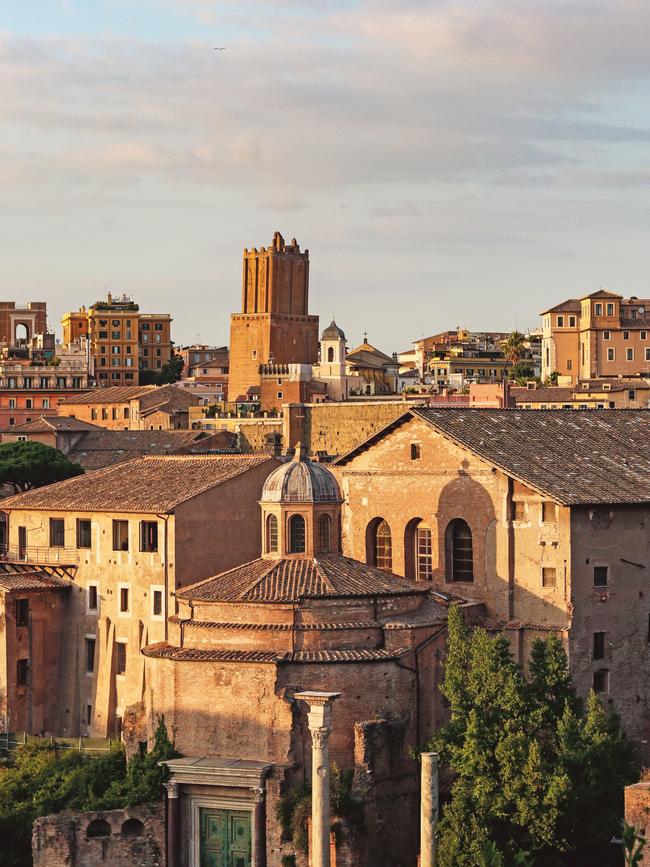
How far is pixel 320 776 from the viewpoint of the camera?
40781mm

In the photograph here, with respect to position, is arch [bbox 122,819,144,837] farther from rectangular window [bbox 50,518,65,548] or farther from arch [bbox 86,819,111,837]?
rectangular window [bbox 50,518,65,548]

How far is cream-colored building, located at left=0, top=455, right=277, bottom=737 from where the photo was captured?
54.6 metres

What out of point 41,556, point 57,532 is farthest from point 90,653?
point 57,532

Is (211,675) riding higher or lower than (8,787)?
higher

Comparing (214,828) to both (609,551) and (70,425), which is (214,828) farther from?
(70,425)

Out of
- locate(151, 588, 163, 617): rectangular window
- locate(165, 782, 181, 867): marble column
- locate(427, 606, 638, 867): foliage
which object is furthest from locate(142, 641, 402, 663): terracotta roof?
locate(151, 588, 163, 617): rectangular window

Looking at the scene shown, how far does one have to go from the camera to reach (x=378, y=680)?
44.2 meters

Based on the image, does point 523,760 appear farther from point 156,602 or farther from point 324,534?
point 156,602

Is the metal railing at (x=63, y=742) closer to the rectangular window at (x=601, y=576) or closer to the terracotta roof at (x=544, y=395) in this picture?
the rectangular window at (x=601, y=576)

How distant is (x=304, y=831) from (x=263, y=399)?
352 ft

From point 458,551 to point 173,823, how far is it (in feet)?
38.1

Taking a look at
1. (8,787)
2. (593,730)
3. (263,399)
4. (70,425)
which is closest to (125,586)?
(8,787)

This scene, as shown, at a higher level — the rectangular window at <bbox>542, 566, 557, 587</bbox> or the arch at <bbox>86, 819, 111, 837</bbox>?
the rectangular window at <bbox>542, 566, 557, 587</bbox>

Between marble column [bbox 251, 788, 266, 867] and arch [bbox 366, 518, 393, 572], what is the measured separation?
1150cm
